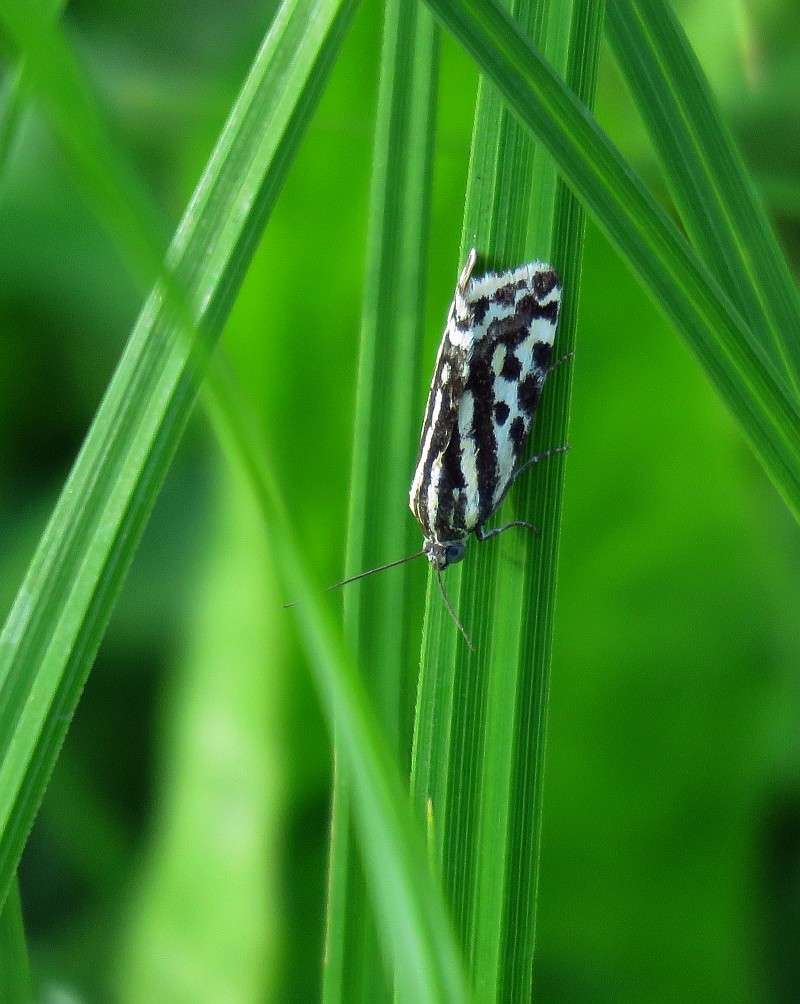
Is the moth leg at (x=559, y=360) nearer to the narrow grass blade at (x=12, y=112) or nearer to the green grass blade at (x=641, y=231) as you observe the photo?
the green grass blade at (x=641, y=231)

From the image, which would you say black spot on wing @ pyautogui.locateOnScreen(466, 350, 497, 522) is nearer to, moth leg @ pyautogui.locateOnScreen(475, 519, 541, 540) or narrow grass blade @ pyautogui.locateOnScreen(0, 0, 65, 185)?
moth leg @ pyautogui.locateOnScreen(475, 519, 541, 540)

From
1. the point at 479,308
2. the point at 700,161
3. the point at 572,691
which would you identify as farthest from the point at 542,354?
the point at 572,691

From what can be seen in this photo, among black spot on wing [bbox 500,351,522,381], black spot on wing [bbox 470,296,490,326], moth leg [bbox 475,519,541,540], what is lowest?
moth leg [bbox 475,519,541,540]

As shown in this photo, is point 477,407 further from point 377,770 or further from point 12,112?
point 377,770

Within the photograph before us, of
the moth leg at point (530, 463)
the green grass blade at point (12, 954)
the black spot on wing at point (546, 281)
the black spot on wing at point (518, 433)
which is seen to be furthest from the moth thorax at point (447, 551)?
the green grass blade at point (12, 954)

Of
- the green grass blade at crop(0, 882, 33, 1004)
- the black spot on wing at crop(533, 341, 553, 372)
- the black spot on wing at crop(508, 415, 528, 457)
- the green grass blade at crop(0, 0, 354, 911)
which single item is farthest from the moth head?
the green grass blade at crop(0, 882, 33, 1004)

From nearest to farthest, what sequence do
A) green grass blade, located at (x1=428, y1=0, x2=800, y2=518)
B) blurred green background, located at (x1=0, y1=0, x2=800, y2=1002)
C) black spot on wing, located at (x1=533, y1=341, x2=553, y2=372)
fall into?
green grass blade, located at (x1=428, y1=0, x2=800, y2=518) → black spot on wing, located at (x1=533, y1=341, x2=553, y2=372) → blurred green background, located at (x1=0, y1=0, x2=800, y2=1002)

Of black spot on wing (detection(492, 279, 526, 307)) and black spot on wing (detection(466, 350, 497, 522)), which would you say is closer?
black spot on wing (detection(492, 279, 526, 307))
